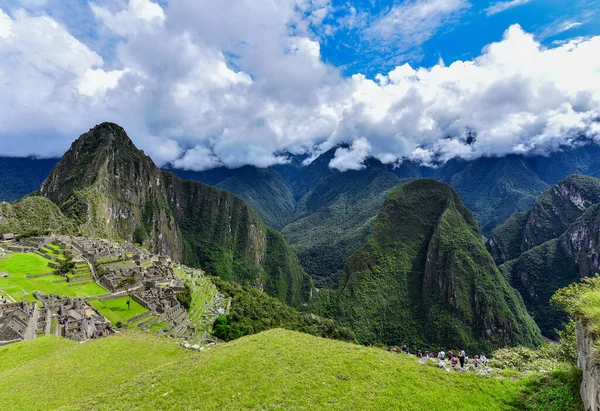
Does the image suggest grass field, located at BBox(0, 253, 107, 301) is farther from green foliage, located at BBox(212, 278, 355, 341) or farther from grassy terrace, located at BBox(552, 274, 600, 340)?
grassy terrace, located at BBox(552, 274, 600, 340)

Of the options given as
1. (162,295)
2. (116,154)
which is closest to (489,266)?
(162,295)

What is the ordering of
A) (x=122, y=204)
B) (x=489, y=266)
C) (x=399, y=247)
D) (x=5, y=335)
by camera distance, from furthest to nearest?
(x=122, y=204)
(x=399, y=247)
(x=489, y=266)
(x=5, y=335)

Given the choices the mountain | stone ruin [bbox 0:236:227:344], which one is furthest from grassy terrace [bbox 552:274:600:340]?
the mountain

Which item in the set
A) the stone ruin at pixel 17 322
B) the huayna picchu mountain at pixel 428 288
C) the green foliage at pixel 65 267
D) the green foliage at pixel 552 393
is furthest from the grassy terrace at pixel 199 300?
the huayna picchu mountain at pixel 428 288

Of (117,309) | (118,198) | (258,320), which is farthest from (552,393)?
(118,198)

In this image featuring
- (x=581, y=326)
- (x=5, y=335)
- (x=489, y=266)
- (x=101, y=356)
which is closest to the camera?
(x=581, y=326)

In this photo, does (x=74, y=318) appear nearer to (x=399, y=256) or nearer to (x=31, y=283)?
(x=31, y=283)

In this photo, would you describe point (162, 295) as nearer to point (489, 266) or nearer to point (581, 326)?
point (581, 326)

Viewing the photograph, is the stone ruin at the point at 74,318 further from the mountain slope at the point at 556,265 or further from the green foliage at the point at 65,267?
the mountain slope at the point at 556,265
